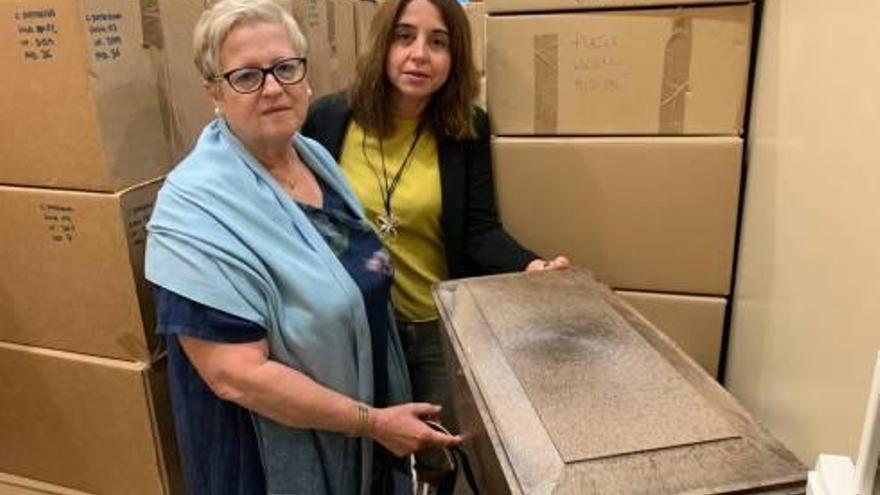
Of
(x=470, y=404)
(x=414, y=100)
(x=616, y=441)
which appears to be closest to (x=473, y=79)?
(x=414, y=100)

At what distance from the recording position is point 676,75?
1.21 metres

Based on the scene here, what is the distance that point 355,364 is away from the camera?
1.16 metres

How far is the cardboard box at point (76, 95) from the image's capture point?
3.72 ft

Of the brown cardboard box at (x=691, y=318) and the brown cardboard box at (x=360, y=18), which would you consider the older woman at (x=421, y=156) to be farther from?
the brown cardboard box at (x=360, y=18)

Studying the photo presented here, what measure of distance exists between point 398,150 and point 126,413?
0.77 meters

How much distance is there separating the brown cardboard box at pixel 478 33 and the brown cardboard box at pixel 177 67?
22.6 inches

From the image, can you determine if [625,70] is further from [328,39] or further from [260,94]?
[328,39]

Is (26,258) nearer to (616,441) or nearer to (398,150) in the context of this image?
(398,150)

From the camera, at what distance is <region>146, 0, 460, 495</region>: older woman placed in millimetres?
981

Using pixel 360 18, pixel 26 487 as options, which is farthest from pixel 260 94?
pixel 360 18

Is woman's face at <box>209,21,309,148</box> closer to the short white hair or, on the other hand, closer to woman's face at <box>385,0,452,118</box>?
the short white hair

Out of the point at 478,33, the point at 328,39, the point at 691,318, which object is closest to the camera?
the point at 691,318

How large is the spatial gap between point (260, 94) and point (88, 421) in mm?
852

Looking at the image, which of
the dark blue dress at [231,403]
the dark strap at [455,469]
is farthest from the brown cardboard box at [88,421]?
the dark strap at [455,469]
